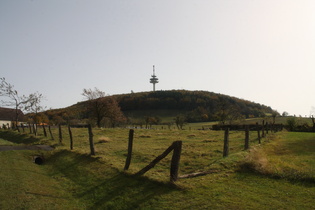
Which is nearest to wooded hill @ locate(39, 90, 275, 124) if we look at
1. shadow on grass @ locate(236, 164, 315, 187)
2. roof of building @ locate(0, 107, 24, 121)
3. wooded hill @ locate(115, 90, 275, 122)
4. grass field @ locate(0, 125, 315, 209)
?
wooded hill @ locate(115, 90, 275, 122)

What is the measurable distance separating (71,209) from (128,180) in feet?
8.62

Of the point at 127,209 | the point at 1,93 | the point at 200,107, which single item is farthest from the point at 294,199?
the point at 200,107

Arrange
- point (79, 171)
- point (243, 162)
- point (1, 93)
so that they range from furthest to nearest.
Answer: point (1, 93)
point (79, 171)
point (243, 162)

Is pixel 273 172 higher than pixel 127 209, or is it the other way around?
pixel 273 172

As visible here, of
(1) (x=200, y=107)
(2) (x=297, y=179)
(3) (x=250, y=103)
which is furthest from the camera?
(3) (x=250, y=103)

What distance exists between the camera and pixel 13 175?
466 inches

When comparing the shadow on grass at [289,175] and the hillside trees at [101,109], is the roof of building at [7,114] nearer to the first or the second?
the hillside trees at [101,109]

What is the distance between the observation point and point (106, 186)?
403 inches

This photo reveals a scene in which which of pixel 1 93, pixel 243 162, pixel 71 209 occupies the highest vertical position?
pixel 1 93

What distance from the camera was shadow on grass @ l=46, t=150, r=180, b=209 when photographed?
8.50m

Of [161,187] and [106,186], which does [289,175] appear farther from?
[106,186]

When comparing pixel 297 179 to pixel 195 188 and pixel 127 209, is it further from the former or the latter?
pixel 127 209

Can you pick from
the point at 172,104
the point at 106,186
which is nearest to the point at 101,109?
the point at 106,186

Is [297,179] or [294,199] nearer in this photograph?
[294,199]
